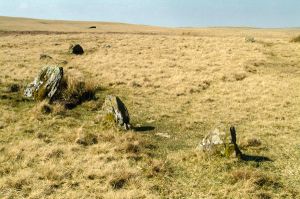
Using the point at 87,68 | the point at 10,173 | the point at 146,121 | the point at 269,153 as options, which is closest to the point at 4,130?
the point at 10,173

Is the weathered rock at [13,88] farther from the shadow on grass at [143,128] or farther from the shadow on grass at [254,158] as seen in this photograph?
the shadow on grass at [254,158]

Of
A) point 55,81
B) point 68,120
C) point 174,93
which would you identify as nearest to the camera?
point 68,120

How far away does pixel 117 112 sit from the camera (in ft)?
54.2

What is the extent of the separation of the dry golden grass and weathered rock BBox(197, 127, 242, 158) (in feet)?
1.22

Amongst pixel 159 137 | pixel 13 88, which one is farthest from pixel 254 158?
pixel 13 88

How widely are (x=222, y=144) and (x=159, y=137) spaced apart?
336 centimetres

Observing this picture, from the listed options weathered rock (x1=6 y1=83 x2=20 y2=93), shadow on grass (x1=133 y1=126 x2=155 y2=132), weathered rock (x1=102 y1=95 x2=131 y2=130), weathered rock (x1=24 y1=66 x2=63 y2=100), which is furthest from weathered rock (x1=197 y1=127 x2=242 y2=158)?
weathered rock (x1=6 y1=83 x2=20 y2=93)

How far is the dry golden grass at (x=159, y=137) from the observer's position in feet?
35.0

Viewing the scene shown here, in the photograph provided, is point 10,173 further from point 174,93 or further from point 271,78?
point 271,78

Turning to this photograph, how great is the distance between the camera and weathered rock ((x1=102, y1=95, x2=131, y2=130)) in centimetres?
1616

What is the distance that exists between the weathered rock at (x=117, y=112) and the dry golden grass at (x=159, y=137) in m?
0.64

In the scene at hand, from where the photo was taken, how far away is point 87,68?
32219 mm

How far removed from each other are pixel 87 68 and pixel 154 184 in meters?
22.8

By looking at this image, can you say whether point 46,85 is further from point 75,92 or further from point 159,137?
point 159,137
